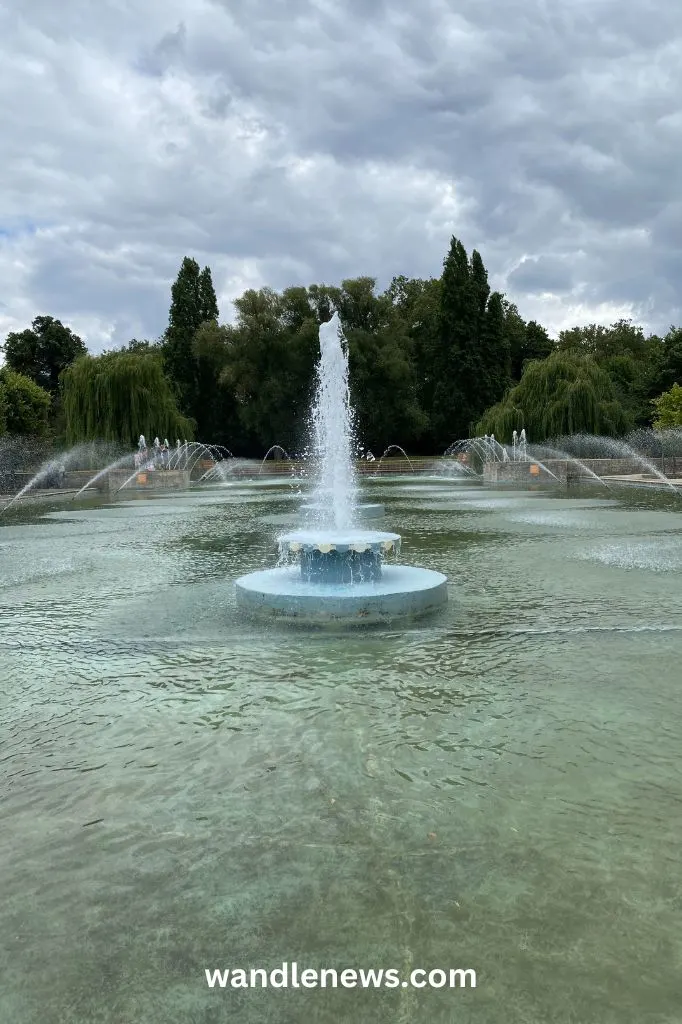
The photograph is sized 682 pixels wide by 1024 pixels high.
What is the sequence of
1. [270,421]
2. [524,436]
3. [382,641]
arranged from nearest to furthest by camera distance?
[382,641] → [524,436] → [270,421]

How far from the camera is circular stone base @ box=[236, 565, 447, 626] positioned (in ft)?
16.9

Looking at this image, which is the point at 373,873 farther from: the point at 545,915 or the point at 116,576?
the point at 116,576

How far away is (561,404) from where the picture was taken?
3081 centimetres

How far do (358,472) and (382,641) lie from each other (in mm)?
34185

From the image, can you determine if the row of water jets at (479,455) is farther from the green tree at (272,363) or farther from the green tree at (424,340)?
the green tree at (424,340)

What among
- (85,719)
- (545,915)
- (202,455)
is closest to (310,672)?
(85,719)

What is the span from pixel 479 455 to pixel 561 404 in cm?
486

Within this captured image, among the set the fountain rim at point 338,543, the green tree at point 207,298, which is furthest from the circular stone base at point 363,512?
the green tree at point 207,298

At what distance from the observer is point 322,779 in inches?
111

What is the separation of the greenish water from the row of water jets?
17.9 meters

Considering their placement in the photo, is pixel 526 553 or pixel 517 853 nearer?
pixel 517 853

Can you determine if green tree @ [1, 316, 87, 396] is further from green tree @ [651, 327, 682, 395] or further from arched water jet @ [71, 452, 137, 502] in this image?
green tree @ [651, 327, 682, 395]

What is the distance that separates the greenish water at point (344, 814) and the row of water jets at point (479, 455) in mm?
17946

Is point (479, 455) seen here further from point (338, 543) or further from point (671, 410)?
point (338, 543)
